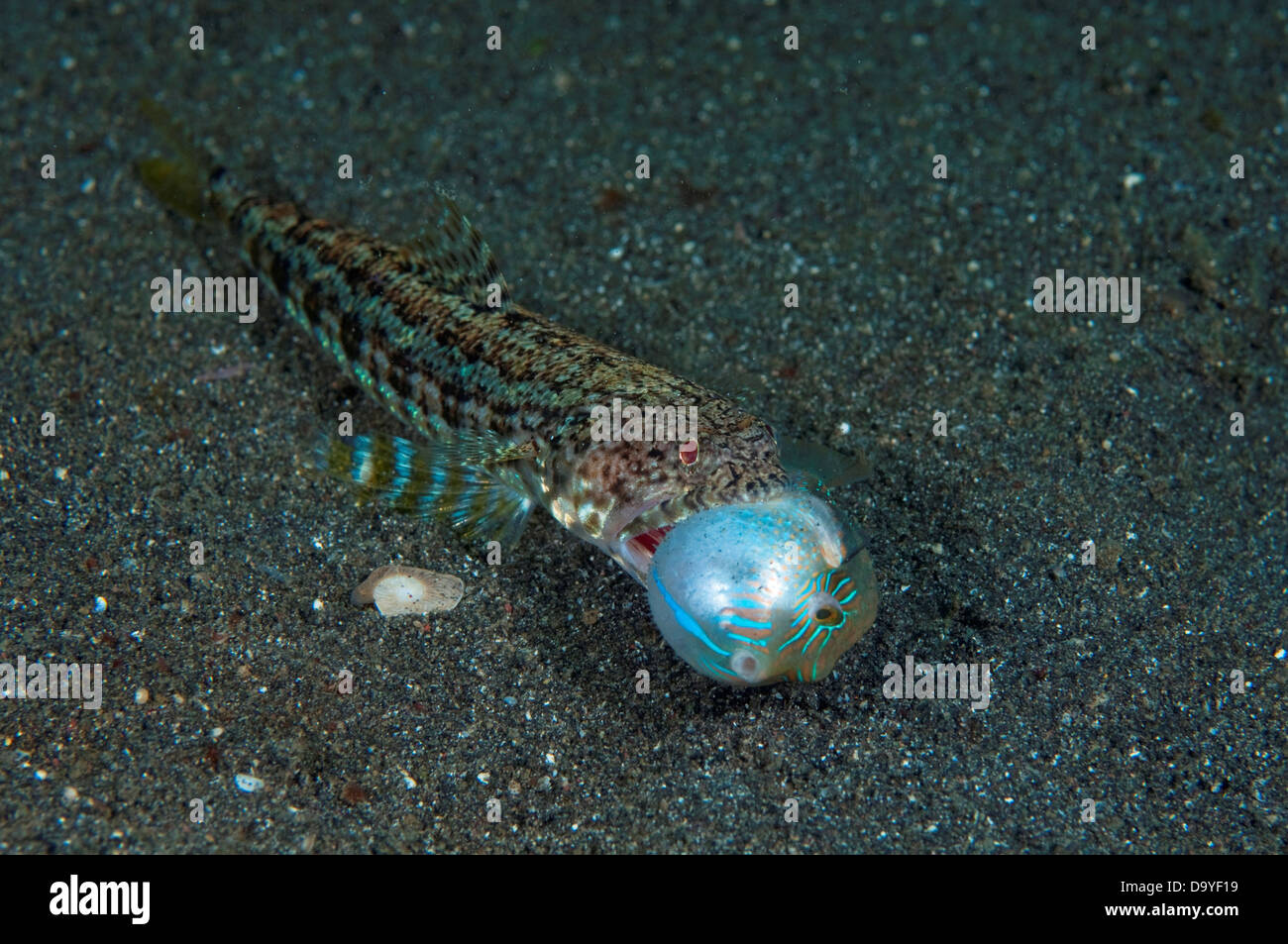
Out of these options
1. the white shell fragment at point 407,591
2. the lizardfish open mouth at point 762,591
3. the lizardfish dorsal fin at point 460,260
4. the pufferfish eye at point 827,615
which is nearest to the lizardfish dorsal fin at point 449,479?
the white shell fragment at point 407,591

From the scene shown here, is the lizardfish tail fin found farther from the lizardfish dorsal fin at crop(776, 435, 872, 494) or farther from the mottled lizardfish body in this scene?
the lizardfish dorsal fin at crop(776, 435, 872, 494)

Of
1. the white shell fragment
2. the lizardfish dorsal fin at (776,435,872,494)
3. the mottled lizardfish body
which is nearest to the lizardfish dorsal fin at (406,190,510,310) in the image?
the mottled lizardfish body

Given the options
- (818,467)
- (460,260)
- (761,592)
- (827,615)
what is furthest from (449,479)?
(827,615)

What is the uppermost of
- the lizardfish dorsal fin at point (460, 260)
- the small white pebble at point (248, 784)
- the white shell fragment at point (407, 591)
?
the lizardfish dorsal fin at point (460, 260)

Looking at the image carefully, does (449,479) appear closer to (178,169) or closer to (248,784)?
(248,784)

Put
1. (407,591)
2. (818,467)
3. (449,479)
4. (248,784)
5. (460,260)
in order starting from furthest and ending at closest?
(460,260) < (449,479) < (407,591) < (818,467) < (248,784)

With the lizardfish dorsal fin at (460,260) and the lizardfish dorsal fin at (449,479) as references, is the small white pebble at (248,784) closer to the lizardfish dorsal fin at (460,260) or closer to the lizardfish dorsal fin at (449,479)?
the lizardfish dorsal fin at (449,479)
